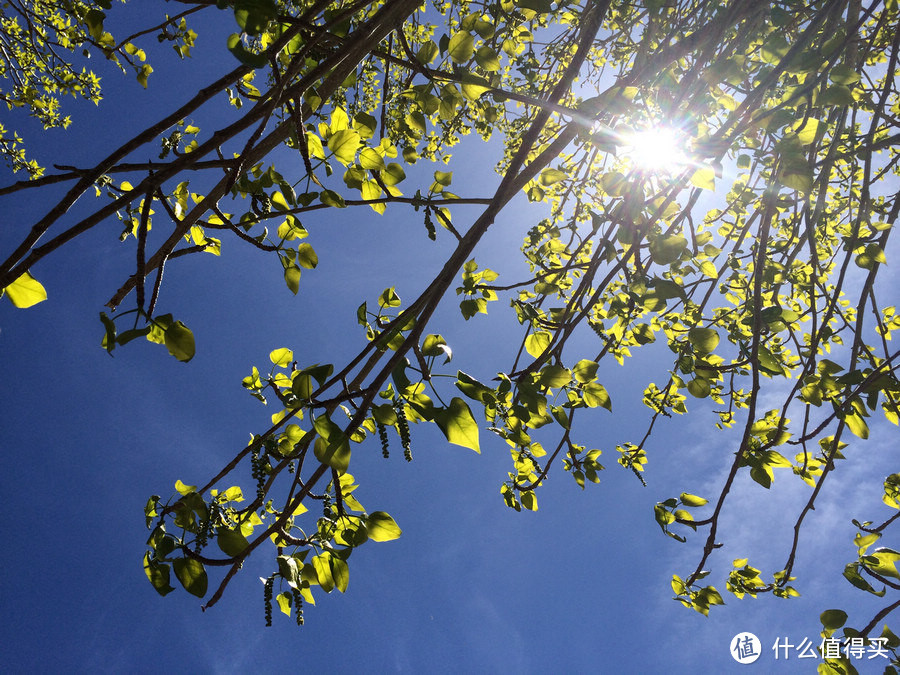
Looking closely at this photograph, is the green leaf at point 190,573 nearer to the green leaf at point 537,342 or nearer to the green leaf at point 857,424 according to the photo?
the green leaf at point 537,342

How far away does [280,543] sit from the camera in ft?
4.41

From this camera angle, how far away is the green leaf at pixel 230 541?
117 cm

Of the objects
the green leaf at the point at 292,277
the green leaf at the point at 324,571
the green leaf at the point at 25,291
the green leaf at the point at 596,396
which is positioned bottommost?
the green leaf at the point at 324,571

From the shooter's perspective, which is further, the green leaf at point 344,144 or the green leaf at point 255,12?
the green leaf at point 344,144

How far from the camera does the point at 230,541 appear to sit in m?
1.18

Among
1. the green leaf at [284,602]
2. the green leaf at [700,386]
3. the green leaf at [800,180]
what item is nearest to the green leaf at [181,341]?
the green leaf at [284,602]

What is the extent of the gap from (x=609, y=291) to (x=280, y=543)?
1849 mm

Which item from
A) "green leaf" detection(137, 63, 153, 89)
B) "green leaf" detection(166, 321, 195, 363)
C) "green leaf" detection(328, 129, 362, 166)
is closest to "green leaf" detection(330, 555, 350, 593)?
"green leaf" detection(166, 321, 195, 363)

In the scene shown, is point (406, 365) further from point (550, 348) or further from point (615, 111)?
point (615, 111)

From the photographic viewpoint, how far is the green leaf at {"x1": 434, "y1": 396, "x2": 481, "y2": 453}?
3.61 feet

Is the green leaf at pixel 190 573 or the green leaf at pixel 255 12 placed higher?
the green leaf at pixel 255 12

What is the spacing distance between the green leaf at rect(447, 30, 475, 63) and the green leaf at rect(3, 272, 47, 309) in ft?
4.02

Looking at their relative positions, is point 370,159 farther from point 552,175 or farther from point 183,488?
point 183,488

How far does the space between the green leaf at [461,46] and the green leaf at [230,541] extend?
4.83 feet
